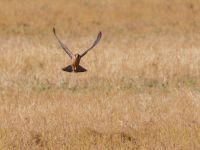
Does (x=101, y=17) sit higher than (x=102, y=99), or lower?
higher

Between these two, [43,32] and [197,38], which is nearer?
[197,38]

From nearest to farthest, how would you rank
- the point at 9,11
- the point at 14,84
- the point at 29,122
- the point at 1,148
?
1. the point at 1,148
2. the point at 29,122
3. the point at 14,84
4. the point at 9,11

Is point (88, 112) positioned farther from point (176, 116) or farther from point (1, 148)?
point (1, 148)

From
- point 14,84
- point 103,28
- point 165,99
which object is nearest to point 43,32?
point 103,28

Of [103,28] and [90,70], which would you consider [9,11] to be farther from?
[90,70]

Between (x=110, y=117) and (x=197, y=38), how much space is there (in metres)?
20.6

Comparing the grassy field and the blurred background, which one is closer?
the grassy field

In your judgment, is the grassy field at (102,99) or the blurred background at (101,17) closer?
the grassy field at (102,99)

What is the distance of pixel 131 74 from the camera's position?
17422 millimetres

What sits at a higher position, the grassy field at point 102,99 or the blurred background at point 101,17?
the blurred background at point 101,17

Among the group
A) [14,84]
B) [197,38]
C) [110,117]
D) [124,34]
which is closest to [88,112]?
[110,117]

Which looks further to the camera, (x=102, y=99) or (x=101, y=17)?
(x=101, y=17)

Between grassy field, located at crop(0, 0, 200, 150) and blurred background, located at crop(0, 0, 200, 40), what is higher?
blurred background, located at crop(0, 0, 200, 40)

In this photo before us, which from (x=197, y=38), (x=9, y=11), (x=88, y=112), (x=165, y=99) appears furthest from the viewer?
(x=9, y=11)
